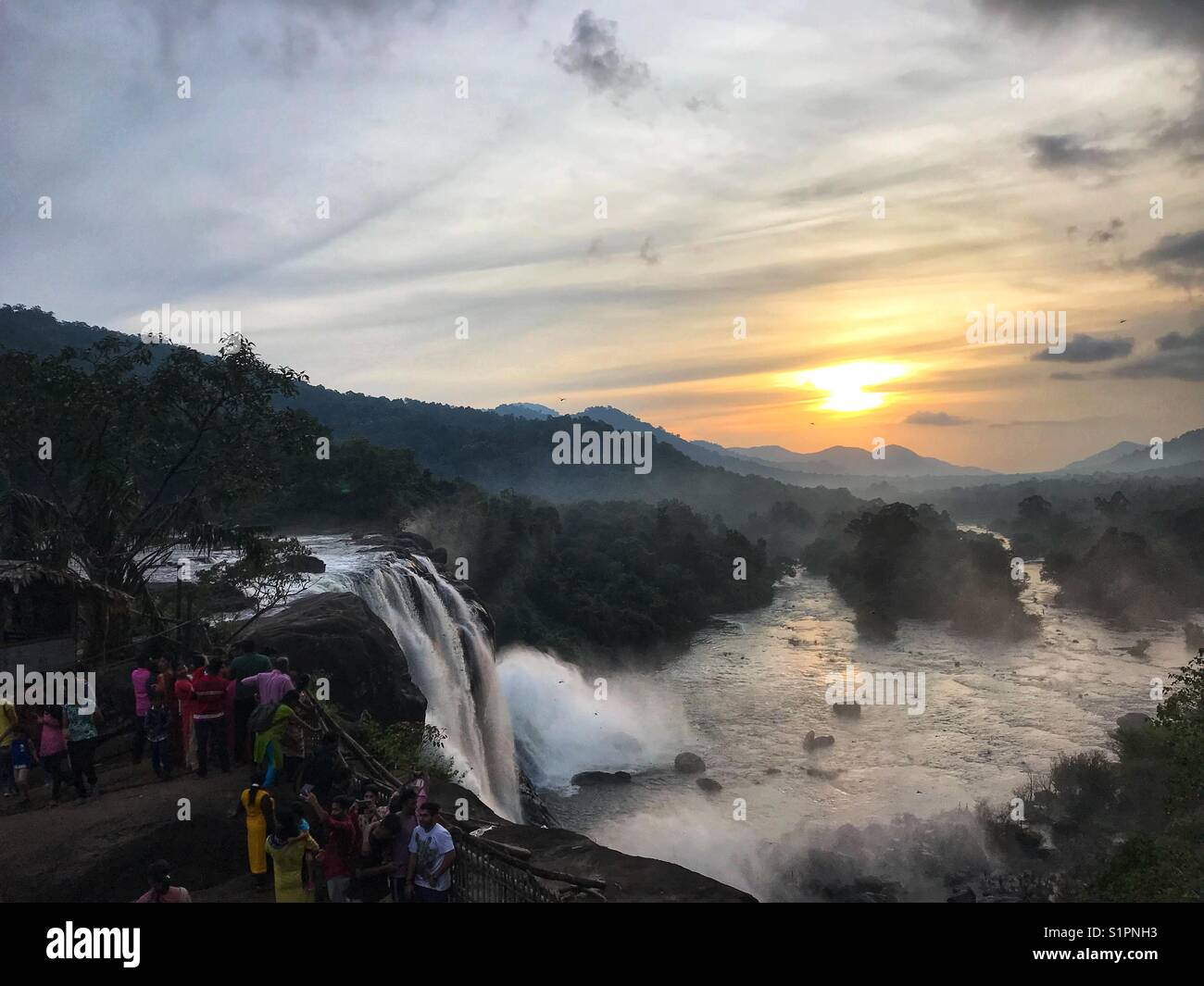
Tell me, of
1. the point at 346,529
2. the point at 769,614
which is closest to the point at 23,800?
the point at 346,529

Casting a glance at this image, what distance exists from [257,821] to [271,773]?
1.43 metres

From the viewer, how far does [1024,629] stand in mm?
63781

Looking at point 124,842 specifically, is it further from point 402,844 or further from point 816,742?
point 816,742

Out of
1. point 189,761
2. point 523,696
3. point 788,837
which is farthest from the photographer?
point 523,696

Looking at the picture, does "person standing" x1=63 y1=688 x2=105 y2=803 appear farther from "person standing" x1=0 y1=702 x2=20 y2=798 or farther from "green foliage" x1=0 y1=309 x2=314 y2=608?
"green foliage" x1=0 y1=309 x2=314 y2=608

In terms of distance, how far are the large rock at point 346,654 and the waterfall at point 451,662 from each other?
332 cm

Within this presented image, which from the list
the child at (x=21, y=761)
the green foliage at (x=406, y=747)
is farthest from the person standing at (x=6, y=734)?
the green foliage at (x=406, y=747)

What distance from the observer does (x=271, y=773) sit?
1134cm

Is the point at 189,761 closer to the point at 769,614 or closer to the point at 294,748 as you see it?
the point at 294,748

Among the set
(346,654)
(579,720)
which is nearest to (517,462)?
(579,720)

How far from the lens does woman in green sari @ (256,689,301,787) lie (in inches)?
444
